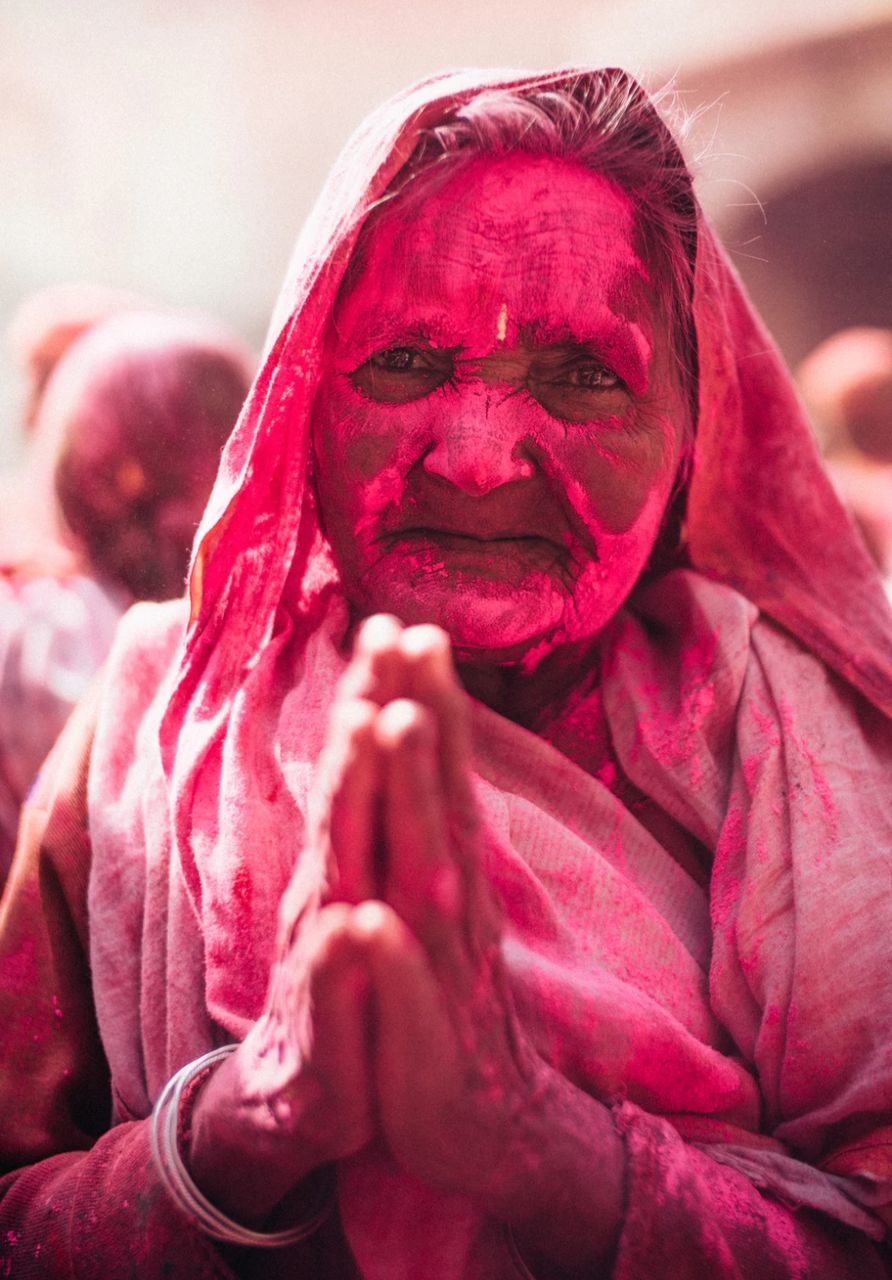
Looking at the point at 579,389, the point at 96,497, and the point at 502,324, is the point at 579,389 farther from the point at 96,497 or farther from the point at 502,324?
the point at 96,497

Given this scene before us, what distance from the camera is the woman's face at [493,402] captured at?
1.04m

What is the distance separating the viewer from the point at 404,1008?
742mm

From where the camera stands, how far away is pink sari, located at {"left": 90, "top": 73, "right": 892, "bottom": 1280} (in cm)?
96

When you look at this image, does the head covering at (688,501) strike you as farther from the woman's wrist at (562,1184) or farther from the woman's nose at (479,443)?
the woman's wrist at (562,1184)

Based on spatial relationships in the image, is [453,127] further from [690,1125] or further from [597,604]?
[690,1125]

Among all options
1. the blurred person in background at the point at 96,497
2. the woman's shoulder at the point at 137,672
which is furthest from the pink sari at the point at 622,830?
the blurred person in background at the point at 96,497

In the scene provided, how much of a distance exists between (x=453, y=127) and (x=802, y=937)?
0.80 metres

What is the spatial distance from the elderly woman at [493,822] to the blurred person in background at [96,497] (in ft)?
1.05

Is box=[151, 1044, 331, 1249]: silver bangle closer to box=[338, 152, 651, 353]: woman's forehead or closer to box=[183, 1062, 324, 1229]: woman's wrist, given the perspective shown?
box=[183, 1062, 324, 1229]: woman's wrist

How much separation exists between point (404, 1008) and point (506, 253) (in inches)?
26.0

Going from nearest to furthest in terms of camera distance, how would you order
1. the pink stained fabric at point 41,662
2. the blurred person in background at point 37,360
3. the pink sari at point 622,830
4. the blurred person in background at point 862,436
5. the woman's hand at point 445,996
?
the woman's hand at point 445,996 < the pink sari at point 622,830 < the pink stained fabric at point 41,662 < the blurred person in background at point 37,360 < the blurred person in background at point 862,436

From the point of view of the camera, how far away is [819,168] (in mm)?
2354

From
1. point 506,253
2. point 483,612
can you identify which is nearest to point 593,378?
point 506,253


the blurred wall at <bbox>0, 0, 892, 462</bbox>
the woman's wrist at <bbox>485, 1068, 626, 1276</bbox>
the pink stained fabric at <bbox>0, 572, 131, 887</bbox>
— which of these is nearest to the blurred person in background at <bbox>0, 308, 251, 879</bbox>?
the pink stained fabric at <bbox>0, 572, 131, 887</bbox>
